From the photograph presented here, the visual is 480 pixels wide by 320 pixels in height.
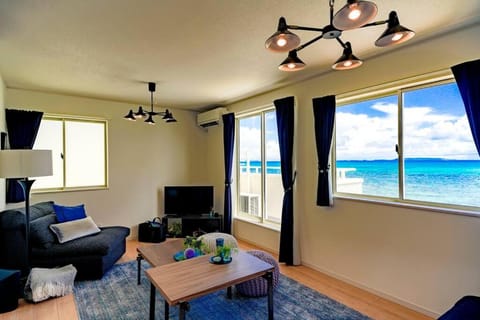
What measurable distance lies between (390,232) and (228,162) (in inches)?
118

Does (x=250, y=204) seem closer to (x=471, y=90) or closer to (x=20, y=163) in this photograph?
(x=20, y=163)

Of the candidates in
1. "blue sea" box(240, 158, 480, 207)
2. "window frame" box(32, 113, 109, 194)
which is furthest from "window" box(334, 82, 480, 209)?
"window frame" box(32, 113, 109, 194)

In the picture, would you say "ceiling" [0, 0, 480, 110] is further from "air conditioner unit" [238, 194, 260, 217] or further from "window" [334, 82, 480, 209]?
"air conditioner unit" [238, 194, 260, 217]

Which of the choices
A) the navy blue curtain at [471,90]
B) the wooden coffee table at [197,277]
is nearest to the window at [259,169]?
the wooden coffee table at [197,277]

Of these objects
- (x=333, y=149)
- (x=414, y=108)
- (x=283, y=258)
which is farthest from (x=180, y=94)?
(x=414, y=108)

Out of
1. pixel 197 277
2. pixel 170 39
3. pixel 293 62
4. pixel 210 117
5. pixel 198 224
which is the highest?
pixel 170 39

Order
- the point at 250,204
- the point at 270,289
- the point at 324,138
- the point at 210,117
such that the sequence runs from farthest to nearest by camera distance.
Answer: the point at 210,117, the point at 250,204, the point at 324,138, the point at 270,289

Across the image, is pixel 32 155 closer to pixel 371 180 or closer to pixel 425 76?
pixel 371 180

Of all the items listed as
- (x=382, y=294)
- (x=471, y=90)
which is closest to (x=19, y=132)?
(x=382, y=294)

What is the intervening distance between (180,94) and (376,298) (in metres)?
3.88

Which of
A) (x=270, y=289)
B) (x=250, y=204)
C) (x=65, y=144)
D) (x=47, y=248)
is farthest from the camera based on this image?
(x=250, y=204)

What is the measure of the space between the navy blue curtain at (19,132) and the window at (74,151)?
23cm

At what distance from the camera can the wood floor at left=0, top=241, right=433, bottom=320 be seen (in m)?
2.50

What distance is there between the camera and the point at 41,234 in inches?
127
